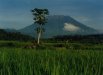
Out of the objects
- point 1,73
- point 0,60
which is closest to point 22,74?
point 1,73

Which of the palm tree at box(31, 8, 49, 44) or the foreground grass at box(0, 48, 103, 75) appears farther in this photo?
the palm tree at box(31, 8, 49, 44)

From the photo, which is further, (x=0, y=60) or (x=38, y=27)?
(x=38, y=27)

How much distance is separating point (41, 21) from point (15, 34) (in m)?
58.1

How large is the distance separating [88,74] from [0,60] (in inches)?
90.3

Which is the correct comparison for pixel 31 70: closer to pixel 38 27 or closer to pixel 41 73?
pixel 41 73

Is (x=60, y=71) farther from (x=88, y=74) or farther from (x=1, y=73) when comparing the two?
(x=1, y=73)

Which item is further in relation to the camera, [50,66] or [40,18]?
[40,18]

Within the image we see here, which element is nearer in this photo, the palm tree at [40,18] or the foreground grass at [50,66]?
the foreground grass at [50,66]

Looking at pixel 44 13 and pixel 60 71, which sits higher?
pixel 44 13

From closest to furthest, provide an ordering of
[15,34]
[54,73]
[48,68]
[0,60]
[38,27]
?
[54,73]
[48,68]
[0,60]
[38,27]
[15,34]

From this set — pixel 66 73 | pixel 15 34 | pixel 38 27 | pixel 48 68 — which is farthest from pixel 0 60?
pixel 15 34

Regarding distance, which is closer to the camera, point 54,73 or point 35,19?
point 54,73

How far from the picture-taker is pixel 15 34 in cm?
13475

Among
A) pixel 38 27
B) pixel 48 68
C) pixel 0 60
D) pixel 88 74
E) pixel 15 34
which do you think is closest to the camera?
pixel 88 74
